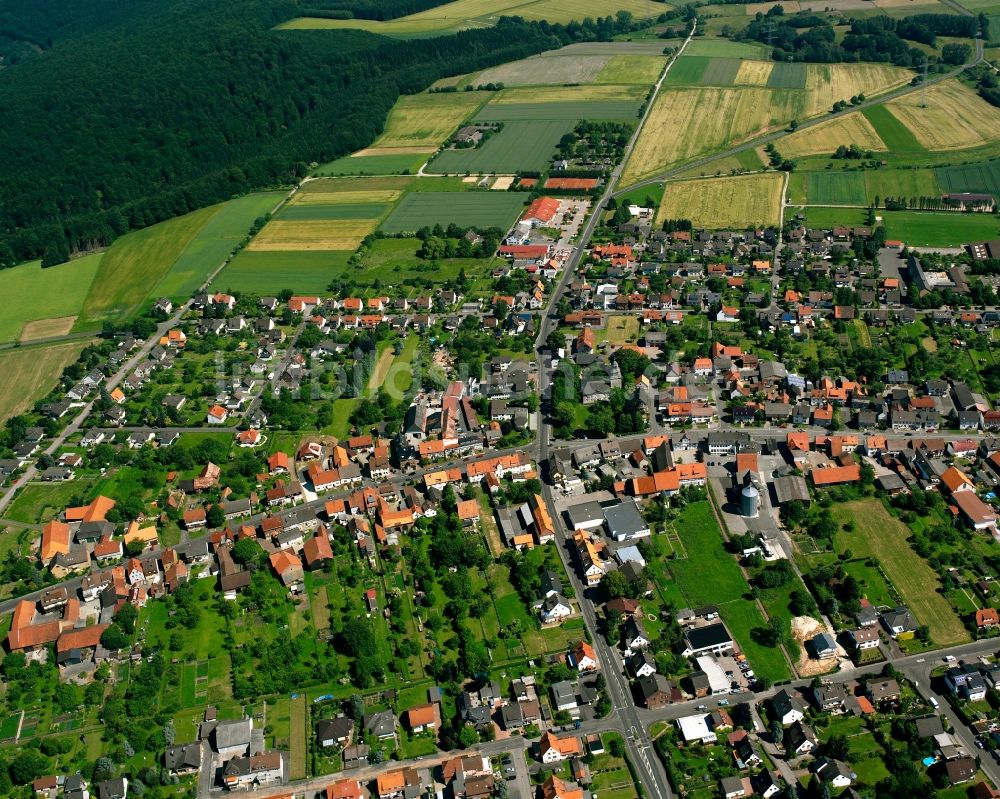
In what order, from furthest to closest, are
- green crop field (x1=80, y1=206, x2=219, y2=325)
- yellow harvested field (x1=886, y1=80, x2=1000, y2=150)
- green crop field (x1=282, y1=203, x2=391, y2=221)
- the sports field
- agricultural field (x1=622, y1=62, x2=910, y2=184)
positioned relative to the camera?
agricultural field (x1=622, y1=62, x2=910, y2=184) < yellow harvested field (x1=886, y1=80, x2=1000, y2=150) < green crop field (x1=282, y1=203, x2=391, y2=221) < green crop field (x1=80, y1=206, x2=219, y2=325) < the sports field

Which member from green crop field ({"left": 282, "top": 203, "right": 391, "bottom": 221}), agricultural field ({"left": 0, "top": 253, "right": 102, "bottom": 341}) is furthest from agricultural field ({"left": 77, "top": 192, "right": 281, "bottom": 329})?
green crop field ({"left": 282, "top": 203, "right": 391, "bottom": 221})

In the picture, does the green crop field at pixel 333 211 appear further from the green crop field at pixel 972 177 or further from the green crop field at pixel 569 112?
the green crop field at pixel 972 177

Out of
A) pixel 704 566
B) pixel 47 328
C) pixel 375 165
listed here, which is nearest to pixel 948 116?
pixel 375 165

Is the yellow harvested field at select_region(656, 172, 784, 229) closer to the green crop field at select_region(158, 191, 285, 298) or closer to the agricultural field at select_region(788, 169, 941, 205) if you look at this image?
the agricultural field at select_region(788, 169, 941, 205)

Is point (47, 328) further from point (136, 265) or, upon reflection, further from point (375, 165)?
point (375, 165)

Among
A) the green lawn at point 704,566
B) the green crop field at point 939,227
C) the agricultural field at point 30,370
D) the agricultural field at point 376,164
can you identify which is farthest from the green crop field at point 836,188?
the agricultural field at point 30,370
